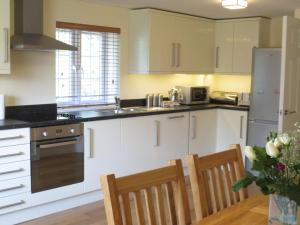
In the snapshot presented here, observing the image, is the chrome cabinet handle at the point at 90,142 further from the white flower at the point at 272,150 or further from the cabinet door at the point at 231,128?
the white flower at the point at 272,150

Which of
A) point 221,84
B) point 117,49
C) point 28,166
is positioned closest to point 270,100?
point 221,84

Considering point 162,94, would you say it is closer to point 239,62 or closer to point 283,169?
point 239,62

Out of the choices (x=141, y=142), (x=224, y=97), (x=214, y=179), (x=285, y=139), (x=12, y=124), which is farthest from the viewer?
(x=224, y=97)

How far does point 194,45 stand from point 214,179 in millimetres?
3737

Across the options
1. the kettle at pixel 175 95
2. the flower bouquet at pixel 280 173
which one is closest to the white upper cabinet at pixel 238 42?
the kettle at pixel 175 95

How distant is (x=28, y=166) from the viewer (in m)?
A: 3.70

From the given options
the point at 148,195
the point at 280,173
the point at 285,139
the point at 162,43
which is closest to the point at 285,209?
the point at 280,173

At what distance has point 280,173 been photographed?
1.50 meters

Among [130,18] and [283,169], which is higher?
[130,18]

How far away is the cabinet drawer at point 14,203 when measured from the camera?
3.58 meters

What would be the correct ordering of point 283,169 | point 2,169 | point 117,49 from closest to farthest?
point 283,169 < point 2,169 < point 117,49

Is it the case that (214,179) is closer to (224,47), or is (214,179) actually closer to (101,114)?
(101,114)

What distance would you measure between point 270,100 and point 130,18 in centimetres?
202

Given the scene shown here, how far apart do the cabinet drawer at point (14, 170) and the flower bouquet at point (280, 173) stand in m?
2.51
